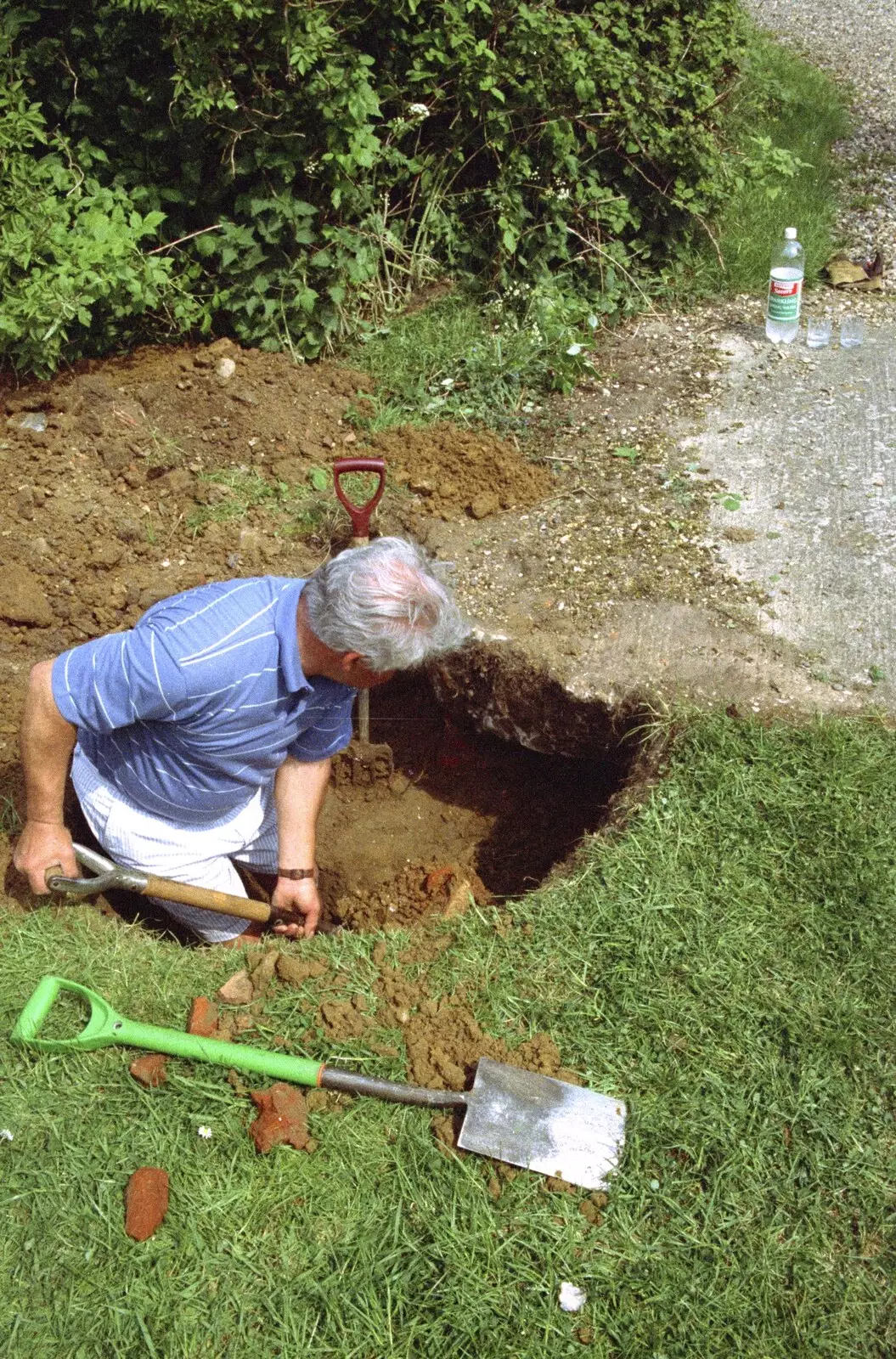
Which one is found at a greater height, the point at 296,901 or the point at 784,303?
the point at 784,303

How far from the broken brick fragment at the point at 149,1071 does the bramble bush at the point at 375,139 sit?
350 cm

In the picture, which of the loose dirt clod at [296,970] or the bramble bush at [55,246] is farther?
the bramble bush at [55,246]

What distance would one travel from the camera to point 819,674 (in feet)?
12.9

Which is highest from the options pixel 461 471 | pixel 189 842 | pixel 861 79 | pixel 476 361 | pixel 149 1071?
pixel 861 79

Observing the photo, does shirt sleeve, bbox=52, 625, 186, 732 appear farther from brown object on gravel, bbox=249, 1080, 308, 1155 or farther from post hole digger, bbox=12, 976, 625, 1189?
brown object on gravel, bbox=249, 1080, 308, 1155

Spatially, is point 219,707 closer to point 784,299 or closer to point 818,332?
point 784,299

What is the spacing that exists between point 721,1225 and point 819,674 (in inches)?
77.0

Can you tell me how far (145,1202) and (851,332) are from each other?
207 inches

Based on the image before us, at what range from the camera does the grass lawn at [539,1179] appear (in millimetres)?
2547

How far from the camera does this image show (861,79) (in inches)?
356

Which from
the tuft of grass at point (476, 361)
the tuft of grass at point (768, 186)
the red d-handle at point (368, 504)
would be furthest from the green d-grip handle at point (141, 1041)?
the tuft of grass at point (768, 186)

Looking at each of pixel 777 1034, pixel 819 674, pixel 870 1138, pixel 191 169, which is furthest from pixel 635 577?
pixel 191 169

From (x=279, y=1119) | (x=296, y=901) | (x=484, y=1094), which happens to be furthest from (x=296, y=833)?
(x=484, y=1094)

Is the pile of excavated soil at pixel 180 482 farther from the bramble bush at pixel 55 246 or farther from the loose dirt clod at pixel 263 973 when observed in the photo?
the loose dirt clod at pixel 263 973
